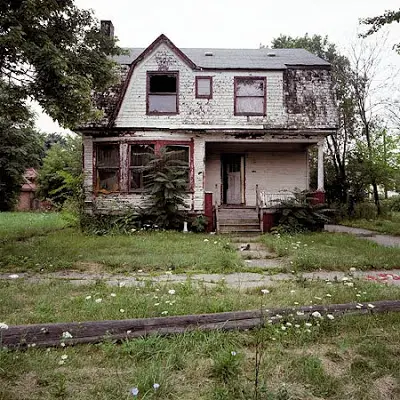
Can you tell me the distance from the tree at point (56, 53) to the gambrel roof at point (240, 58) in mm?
4284

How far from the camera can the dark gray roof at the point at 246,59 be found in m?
15.0

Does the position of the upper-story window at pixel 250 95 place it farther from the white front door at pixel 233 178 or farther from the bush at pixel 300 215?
the bush at pixel 300 215

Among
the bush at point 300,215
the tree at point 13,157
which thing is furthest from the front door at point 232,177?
the tree at point 13,157

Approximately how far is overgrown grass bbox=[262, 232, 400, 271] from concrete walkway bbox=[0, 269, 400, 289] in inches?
14.4

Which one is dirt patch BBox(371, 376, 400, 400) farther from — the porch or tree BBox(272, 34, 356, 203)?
tree BBox(272, 34, 356, 203)

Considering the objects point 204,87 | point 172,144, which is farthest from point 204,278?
point 204,87

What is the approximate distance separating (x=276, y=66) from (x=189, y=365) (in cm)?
1395

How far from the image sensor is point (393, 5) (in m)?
8.37

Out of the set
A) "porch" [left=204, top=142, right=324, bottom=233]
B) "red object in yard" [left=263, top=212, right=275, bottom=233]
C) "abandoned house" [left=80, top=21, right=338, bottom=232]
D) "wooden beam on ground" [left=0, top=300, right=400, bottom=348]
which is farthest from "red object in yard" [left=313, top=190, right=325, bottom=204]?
"wooden beam on ground" [left=0, top=300, right=400, bottom=348]

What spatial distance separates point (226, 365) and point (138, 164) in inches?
478

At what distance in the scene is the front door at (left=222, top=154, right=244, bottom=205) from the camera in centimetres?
1667

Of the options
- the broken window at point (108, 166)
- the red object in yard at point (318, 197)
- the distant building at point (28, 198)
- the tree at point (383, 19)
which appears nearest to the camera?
the tree at point (383, 19)

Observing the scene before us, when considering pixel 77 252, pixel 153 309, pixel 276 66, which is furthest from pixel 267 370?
pixel 276 66

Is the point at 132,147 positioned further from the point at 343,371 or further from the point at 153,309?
the point at 343,371
